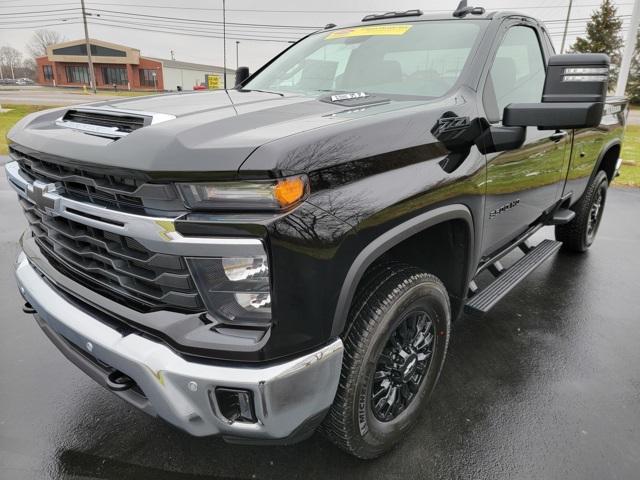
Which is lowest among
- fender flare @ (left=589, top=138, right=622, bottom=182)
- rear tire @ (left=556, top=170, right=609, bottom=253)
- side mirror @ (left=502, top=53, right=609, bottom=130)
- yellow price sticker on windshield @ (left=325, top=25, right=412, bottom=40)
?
rear tire @ (left=556, top=170, right=609, bottom=253)

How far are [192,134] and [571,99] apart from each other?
1738mm

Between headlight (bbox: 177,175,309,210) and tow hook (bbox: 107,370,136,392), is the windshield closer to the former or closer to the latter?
headlight (bbox: 177,175,309,210)

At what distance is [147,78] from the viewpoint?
65.8 metres

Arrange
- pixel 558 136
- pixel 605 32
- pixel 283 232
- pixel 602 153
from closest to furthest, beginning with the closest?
pixel 283 232, pixel 558 136, pixel 602 153, pixel 605 32

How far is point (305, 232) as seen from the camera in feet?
5.09

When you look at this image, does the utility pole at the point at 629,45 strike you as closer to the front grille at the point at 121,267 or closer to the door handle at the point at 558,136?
the door handle at the point at 558,136

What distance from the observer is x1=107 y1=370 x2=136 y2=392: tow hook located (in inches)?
69.1

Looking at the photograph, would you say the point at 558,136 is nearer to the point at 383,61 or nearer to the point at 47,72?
the point at 383,61

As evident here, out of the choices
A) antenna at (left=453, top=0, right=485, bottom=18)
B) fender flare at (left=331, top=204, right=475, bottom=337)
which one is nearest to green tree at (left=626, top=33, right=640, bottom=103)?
antenna at (left=453, top=0, right=485, bottom=18)

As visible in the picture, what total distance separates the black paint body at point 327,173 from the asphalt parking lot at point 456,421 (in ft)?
→ 2.20

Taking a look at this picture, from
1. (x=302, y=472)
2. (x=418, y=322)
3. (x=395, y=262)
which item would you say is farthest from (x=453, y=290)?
(x=302, y=472)

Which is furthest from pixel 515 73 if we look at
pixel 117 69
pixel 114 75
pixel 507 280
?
pixel 114 75

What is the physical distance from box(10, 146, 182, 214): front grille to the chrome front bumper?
474 mm

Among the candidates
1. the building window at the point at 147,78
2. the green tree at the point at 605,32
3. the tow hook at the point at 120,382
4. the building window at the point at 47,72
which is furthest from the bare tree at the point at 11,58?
the tow hook at the point at 120,382
